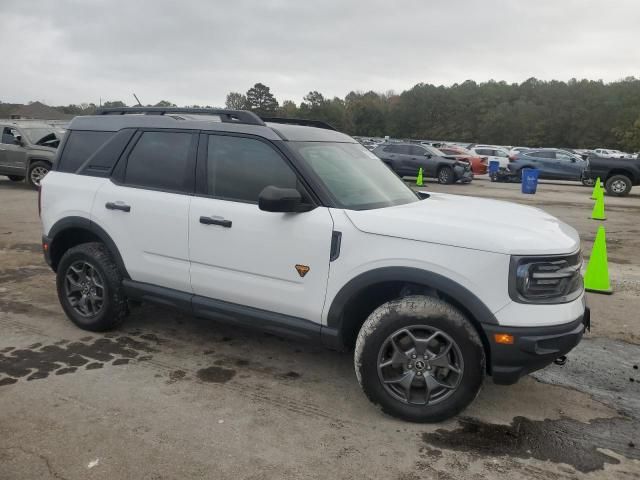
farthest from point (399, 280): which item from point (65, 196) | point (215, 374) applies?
point (65, 196)

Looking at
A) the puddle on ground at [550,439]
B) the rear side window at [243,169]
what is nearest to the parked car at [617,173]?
the puddle on ground at [550,439]

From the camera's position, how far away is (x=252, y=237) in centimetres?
368

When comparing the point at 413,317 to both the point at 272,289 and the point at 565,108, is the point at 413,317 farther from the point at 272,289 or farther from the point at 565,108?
the point at 565,108

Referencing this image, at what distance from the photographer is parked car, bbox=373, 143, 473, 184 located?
2166 centimetres

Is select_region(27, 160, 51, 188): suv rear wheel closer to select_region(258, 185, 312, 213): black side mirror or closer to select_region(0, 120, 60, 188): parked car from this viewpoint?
select_region(0, 120, 60, 188): parked car

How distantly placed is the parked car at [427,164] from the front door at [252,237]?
18.0 metres

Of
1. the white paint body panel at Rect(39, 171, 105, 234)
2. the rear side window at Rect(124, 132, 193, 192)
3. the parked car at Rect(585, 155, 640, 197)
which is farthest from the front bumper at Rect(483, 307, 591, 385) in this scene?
the parked car at Rect(585, 155, 640, 197)

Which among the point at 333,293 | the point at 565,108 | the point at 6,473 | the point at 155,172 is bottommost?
the point at 6,473

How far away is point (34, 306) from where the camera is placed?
17.4ft

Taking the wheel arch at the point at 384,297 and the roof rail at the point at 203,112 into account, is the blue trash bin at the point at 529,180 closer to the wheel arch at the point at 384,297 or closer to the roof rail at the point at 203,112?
the roof rail at the point at 203,112

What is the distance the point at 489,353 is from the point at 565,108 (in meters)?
99.9

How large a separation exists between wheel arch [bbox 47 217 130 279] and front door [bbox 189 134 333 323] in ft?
2.80

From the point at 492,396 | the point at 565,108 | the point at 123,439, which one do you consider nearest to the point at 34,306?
the point at 123,439

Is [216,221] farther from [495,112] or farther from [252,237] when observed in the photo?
[495,112]
